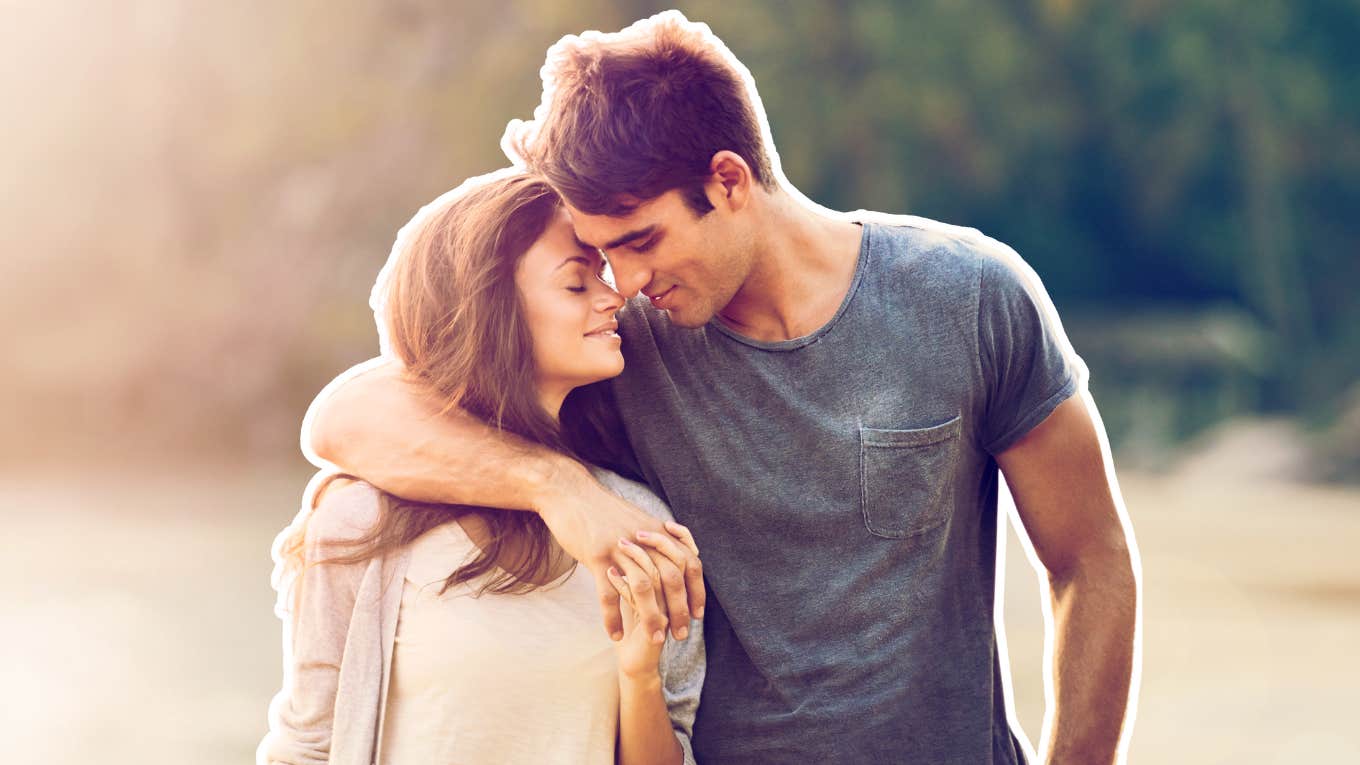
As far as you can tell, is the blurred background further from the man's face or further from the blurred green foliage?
the man's face

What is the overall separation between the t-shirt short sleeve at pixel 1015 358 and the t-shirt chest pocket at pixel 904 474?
0.22 ft

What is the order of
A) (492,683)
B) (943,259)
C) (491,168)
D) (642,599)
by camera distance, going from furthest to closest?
(491,168) → (943,259) → (492,683) → (642,599)

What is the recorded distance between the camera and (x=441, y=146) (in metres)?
13.8

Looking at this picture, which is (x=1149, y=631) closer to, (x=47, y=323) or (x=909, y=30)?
(x=909, y=30)

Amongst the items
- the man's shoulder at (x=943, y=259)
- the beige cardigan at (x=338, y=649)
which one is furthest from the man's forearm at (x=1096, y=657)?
the beige cardigan at (x=338, y=649)

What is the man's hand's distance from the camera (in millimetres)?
2070

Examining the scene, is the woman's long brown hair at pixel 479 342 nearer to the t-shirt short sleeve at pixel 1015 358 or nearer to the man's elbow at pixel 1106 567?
the t-shirt short sleeve at pixel 1015 358

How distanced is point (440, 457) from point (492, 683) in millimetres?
294

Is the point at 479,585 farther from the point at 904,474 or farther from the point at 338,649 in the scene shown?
the point at 904,474

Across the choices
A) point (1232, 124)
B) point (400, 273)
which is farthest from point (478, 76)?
point (400, 273)

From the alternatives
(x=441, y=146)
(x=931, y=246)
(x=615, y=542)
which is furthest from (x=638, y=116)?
(x=441, y=146)

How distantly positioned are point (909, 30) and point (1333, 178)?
13.9 feet

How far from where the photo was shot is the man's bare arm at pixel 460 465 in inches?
84.4

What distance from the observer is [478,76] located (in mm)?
13617
